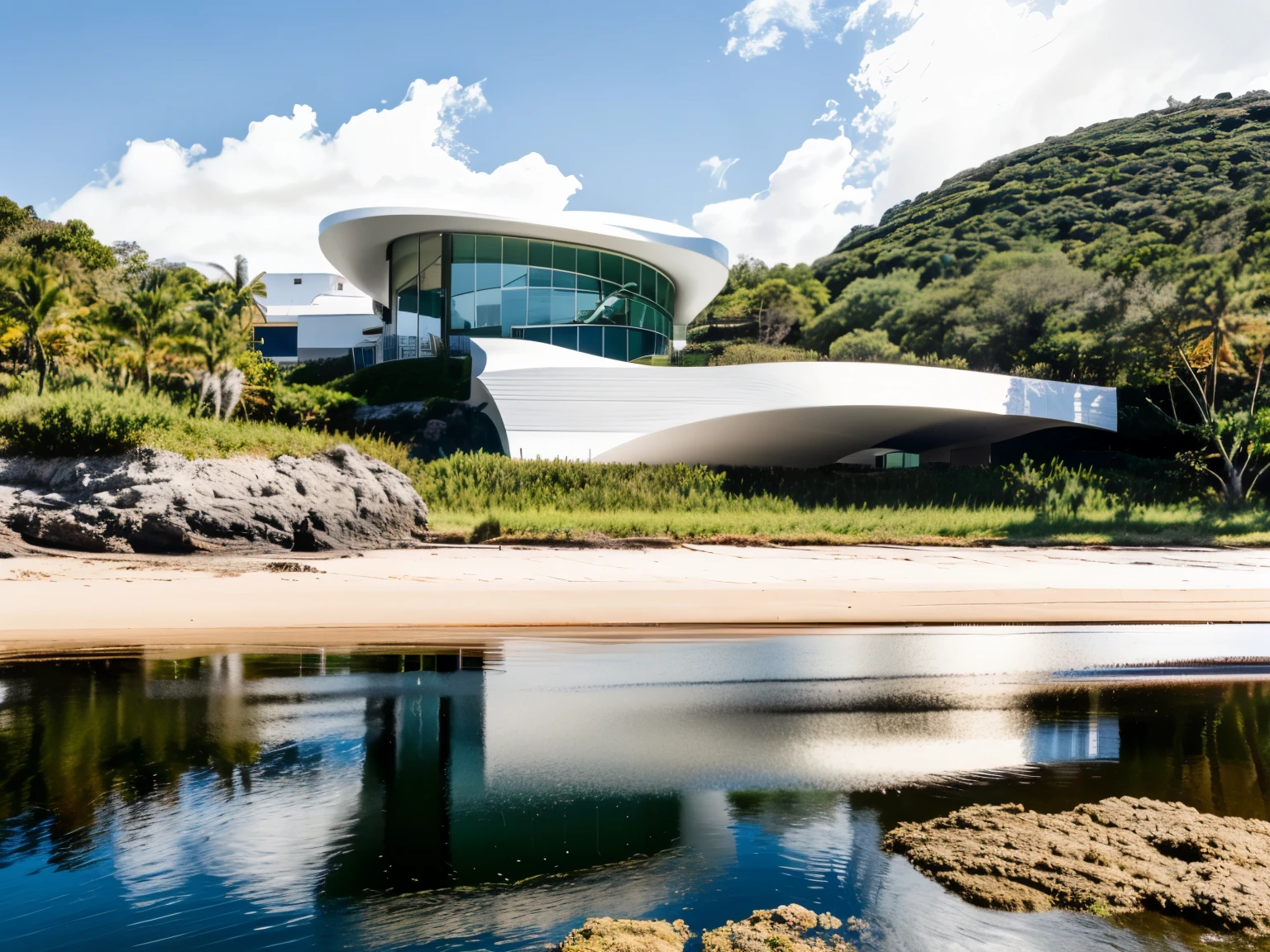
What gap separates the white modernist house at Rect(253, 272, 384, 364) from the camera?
174 feet

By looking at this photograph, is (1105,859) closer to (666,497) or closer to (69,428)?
(69,428)

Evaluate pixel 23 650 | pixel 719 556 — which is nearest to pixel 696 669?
pixel 23 650

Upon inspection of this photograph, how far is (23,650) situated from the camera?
6.84 meters

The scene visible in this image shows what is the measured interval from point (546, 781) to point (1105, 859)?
230 cm

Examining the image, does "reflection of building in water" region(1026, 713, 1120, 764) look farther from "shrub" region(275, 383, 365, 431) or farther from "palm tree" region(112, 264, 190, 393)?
"shrub" region(275, 383, 365, 431)

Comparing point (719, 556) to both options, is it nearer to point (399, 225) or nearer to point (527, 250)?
point (527, 250)

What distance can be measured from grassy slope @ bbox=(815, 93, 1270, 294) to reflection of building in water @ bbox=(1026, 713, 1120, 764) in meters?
40.3

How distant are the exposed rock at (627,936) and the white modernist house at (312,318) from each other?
47.1 meters

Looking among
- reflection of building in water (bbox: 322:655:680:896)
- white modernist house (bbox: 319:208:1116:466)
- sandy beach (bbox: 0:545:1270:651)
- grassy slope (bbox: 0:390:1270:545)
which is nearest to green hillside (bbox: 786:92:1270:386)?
white modernist house (bbox: 319:208:1116:466)

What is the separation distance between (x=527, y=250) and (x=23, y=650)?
874 inches

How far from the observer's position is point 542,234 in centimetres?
2697

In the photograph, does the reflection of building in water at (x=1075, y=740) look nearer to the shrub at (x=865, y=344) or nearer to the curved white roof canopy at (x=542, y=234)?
the curved white roof canopy at (x=542, y=234)

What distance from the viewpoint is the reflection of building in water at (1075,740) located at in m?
4.48

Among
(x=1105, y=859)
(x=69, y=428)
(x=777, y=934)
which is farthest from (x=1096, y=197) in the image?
(x=777, y=934)
